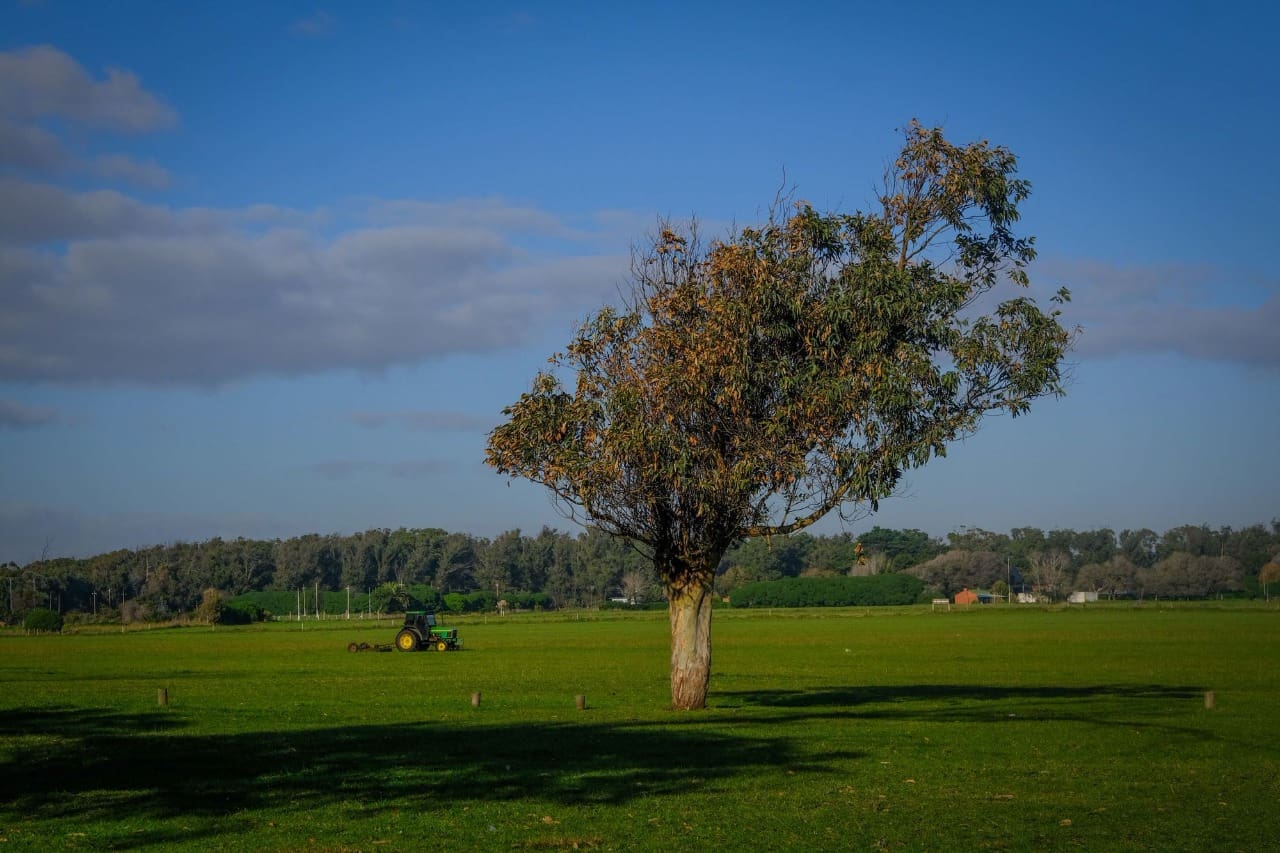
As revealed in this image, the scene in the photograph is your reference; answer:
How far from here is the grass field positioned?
53.7 feet

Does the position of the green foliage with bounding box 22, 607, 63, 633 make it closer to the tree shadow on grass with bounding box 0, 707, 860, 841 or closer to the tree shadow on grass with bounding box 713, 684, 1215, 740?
the tree shadow on grass with bounding box 713, 684, 1215, 740

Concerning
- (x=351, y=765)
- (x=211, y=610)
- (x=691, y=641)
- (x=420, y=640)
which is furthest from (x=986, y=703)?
(x=211, y=610)

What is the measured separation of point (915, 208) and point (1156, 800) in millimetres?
17405

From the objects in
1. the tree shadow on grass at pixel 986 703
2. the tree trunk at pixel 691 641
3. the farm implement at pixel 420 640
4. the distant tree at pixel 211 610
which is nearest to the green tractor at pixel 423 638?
the farm implement at pixel 420 640

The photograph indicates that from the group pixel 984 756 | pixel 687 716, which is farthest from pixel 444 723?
pixel 984 756

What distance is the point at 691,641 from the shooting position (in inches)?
1283

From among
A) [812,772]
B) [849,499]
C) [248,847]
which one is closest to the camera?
[248,847]

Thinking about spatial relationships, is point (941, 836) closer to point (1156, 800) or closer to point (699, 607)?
point (1156, 800)

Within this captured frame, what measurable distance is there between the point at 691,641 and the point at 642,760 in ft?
30.6

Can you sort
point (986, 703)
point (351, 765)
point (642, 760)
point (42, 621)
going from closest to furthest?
point (351, 765), point (642, 760), point (986, 703), point (42, 621)

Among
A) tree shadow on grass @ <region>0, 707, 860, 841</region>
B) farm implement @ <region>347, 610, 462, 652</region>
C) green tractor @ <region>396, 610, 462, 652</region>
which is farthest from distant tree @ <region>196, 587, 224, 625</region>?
tree shadow on grass @ <region>0, 707, 860, 841</region>

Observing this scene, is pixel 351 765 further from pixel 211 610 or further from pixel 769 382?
pixel 211 610

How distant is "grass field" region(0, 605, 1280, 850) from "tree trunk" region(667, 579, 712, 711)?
0.86 m

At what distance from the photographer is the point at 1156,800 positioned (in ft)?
62.6
